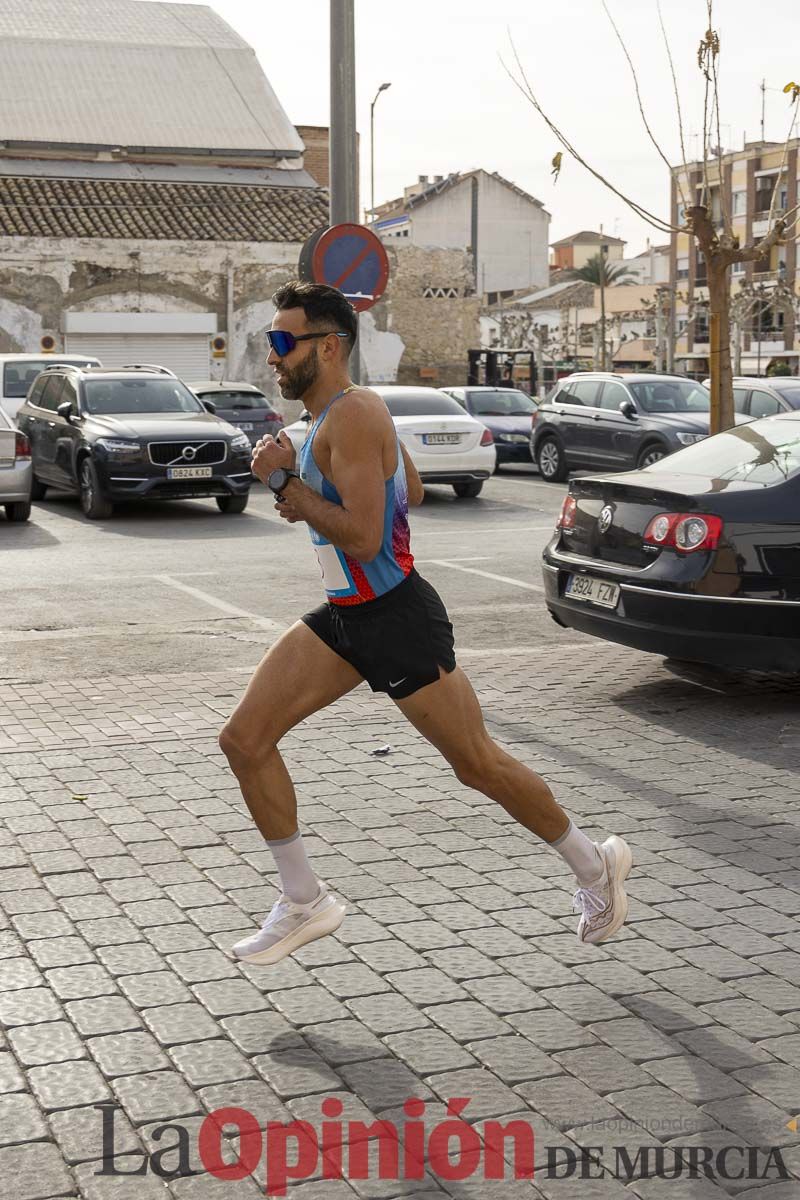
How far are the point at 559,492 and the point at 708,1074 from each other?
18887mm

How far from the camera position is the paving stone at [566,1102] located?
3543 millimetres

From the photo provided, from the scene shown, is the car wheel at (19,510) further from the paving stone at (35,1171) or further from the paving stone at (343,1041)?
the paving stone at (35,1171)

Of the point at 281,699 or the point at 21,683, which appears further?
the point at 21,683

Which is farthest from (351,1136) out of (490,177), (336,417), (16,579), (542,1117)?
(490,177)

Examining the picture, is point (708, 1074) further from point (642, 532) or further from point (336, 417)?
point (642, 532)

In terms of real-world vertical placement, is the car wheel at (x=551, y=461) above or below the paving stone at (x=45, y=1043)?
above

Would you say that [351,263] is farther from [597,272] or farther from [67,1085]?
[597,272]

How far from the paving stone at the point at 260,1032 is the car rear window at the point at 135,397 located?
51.0 feet

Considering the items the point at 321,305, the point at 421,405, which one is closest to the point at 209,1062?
the point at 321,305

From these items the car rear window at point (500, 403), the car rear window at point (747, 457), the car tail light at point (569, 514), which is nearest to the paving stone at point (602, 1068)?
the car rear window at point (747, 457)

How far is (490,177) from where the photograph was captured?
91.5 metres

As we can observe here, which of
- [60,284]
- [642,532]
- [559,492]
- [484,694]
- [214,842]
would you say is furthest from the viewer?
[60,284]

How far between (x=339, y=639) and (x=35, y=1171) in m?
1.63

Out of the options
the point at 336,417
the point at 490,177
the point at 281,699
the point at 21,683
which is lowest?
the point at 21,683
